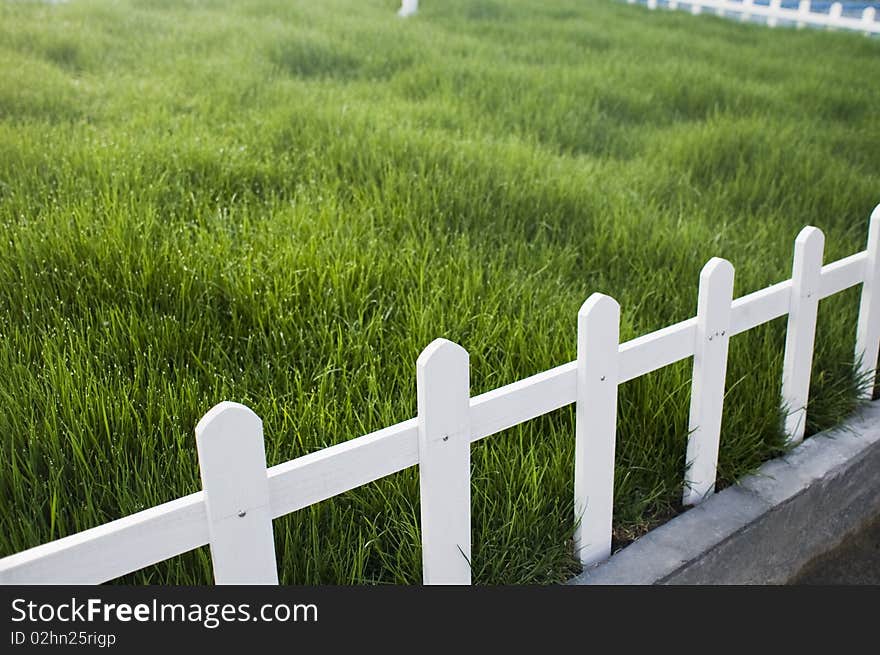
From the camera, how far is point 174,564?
1.62 metres

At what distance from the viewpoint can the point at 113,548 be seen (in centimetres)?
118

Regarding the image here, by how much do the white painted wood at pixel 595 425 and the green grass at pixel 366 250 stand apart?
64mm

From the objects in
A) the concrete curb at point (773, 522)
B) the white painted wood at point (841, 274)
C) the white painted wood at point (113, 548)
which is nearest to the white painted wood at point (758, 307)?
the white painted wood at point (841, 274)

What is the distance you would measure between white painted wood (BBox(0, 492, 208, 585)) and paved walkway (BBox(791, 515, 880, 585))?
168 cm

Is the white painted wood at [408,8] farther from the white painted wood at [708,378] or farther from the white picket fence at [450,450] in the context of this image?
the white painted wood at [708,378]

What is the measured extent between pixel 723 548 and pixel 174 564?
120 cm

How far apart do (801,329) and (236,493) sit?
5.48ft

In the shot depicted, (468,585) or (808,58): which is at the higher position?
(808,58)

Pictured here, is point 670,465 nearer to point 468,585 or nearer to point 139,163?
point 468,585

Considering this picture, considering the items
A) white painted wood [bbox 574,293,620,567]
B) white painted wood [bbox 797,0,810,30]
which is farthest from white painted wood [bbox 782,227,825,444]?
white painted wood [bbox 797,0,810,30]

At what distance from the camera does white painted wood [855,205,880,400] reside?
259 cm

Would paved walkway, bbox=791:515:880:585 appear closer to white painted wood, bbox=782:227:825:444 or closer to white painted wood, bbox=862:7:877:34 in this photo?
white painted wood, bbox=782:227:825:444

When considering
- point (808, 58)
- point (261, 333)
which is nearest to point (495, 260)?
point (261, 333)

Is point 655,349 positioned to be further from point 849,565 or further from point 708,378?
point 849,565
